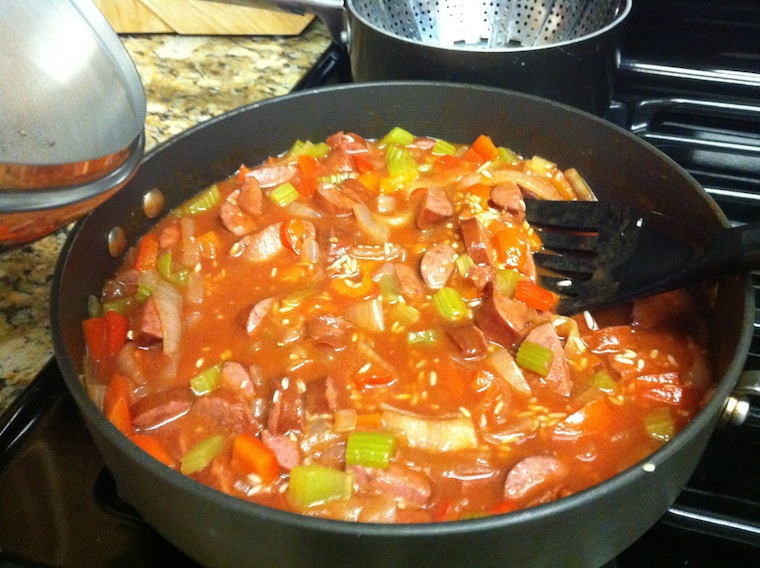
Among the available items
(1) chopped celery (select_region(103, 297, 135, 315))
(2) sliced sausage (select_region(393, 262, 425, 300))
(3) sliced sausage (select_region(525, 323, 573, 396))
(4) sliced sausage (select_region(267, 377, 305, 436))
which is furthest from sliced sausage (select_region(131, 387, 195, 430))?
(3) sliced sausage (select_region(525, 323, 573, 396))

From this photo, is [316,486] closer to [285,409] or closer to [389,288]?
[285,409]

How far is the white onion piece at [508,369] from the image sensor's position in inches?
68.4

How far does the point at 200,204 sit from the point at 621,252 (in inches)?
54.2

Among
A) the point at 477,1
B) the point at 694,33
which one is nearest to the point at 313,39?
the point at 477,1

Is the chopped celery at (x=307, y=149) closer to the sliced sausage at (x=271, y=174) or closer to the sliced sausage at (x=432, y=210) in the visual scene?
the sliced sausage at (x=271, y=174)

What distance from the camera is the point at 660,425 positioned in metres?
1.66

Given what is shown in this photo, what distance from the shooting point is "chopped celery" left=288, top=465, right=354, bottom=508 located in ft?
4.84

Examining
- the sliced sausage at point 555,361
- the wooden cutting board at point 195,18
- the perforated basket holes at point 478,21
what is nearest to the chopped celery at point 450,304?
the sliced sausage at point 555,361

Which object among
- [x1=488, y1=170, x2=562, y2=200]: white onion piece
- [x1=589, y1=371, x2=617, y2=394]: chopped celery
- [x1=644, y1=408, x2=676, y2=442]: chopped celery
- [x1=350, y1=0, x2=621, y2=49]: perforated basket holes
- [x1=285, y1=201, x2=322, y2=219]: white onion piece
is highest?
[x1=350, y1=0, x2=621, y2=49]: perforated basket holes

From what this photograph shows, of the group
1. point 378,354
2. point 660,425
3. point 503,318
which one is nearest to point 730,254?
point 660,425

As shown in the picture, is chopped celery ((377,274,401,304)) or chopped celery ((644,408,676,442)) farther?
chopped celery ((377,274,401,304))

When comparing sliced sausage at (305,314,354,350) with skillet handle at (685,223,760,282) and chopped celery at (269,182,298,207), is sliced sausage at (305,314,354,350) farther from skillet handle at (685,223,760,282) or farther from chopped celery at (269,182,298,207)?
skillet handle at (685,223,760,282)

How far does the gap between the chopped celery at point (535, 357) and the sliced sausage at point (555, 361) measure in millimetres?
11

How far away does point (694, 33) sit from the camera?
2.69 meters
